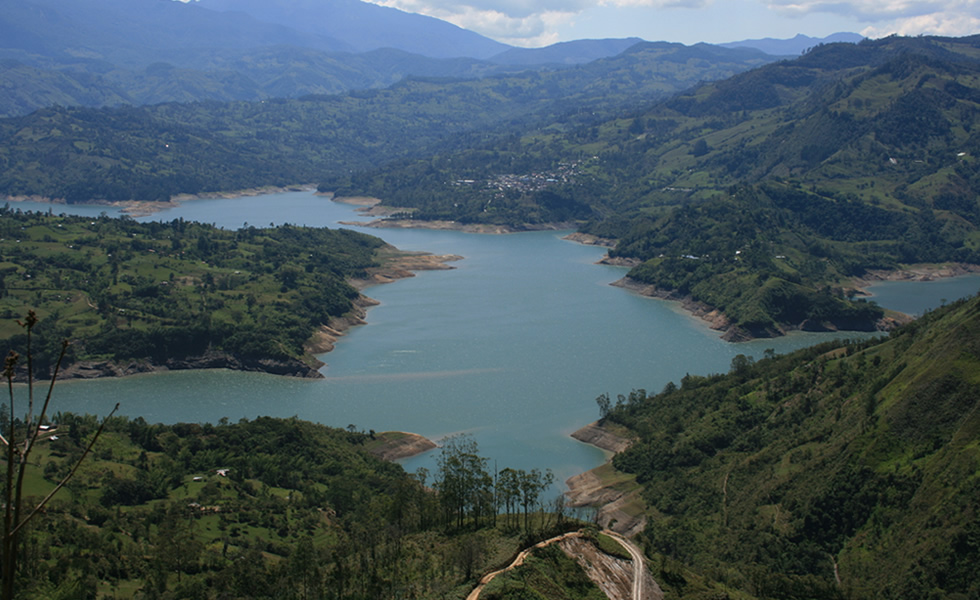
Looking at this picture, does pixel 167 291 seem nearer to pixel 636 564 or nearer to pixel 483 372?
pixel 483 372

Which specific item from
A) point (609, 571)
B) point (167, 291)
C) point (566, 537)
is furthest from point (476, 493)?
point (167, 291)

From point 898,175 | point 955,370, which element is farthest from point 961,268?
point 955,370

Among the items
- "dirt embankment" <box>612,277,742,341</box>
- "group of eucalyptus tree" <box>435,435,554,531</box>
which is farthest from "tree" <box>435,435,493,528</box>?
"dirt embankment" <box>612,277,742,341</box>

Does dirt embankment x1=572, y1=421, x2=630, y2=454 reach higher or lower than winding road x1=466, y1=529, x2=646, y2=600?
lower

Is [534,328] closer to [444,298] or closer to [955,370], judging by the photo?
[444,298]

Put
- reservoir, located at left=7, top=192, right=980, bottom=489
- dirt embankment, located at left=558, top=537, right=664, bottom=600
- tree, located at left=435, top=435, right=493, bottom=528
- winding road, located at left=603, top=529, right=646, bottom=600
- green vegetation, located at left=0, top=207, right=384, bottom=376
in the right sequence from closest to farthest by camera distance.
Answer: dirt embankment, located at left=558, top=537, right=664, bottom=600 → winding road, located at left=603, top=529, right=646, bottom=600 → tree, located at left=435, top=435, right=493, bottom=528 → reservoir, located at left=7, top=192, right=980, bottom=489 → green vegetation, located at left=0, top=207, right=384, bottom=376

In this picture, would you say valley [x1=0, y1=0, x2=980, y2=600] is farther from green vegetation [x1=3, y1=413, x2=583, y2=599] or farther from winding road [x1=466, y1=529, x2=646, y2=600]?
winding road [x1=466, y1=529, x2=646, y2=600]
